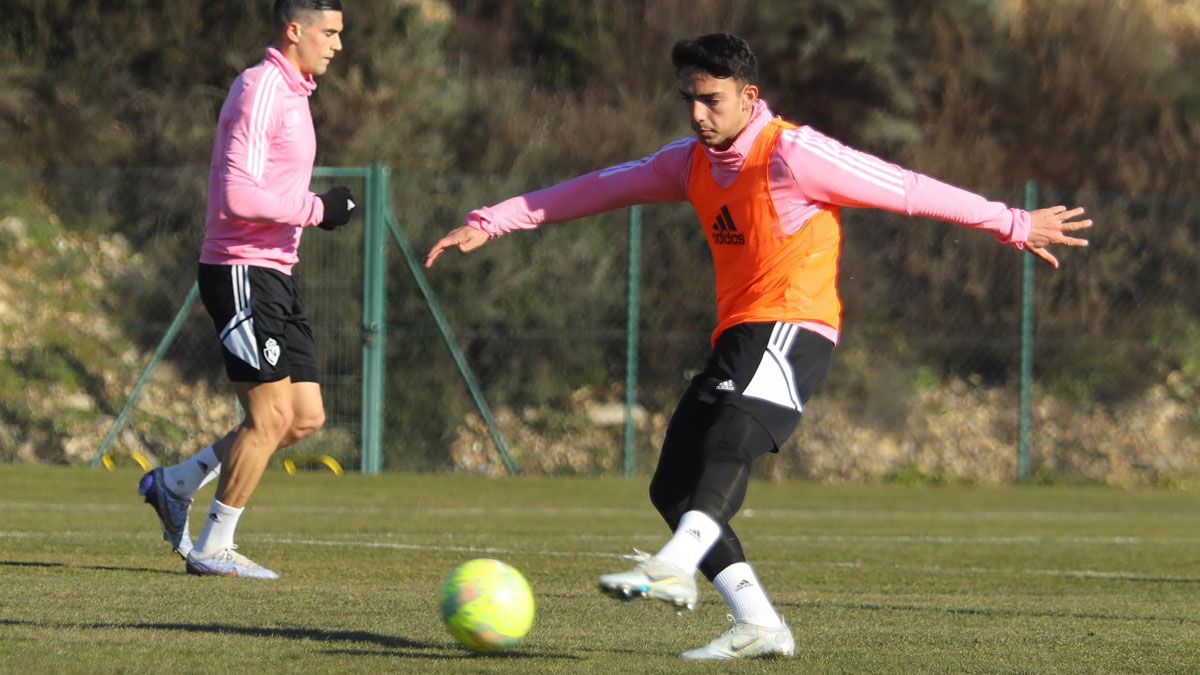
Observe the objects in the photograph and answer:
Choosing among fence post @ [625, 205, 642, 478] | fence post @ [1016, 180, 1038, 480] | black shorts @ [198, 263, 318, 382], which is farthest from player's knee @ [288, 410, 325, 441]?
fence post @ [1016, 180, 1038, 480]

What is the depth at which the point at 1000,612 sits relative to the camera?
7539 mm

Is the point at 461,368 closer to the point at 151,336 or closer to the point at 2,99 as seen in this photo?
the point at 151,336

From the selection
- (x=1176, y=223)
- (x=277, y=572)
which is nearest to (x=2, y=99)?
(x=1176, y=223)

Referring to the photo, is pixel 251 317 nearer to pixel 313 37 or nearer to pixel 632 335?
pixel 313 37

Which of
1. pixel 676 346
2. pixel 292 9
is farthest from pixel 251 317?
pixel 676 346

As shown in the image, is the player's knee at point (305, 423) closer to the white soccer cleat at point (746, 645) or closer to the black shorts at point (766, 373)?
the black shorts at point (766, 373)

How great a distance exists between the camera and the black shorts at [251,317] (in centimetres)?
819

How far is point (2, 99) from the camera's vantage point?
21.6 metres

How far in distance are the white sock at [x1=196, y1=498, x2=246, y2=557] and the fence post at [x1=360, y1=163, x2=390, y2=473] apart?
8.91m

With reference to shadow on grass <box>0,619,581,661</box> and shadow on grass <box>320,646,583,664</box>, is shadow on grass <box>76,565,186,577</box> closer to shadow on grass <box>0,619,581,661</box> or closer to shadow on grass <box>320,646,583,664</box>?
shadow on grass <box>0,619,581,661</box>

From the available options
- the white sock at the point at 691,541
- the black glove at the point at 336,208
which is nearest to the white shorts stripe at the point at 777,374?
the white sock at the point at 691,541

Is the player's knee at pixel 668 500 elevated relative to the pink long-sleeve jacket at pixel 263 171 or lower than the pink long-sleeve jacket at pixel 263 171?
lower

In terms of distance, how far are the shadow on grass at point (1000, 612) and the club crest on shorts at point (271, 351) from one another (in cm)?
233

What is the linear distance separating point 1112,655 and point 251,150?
12.9 feet
